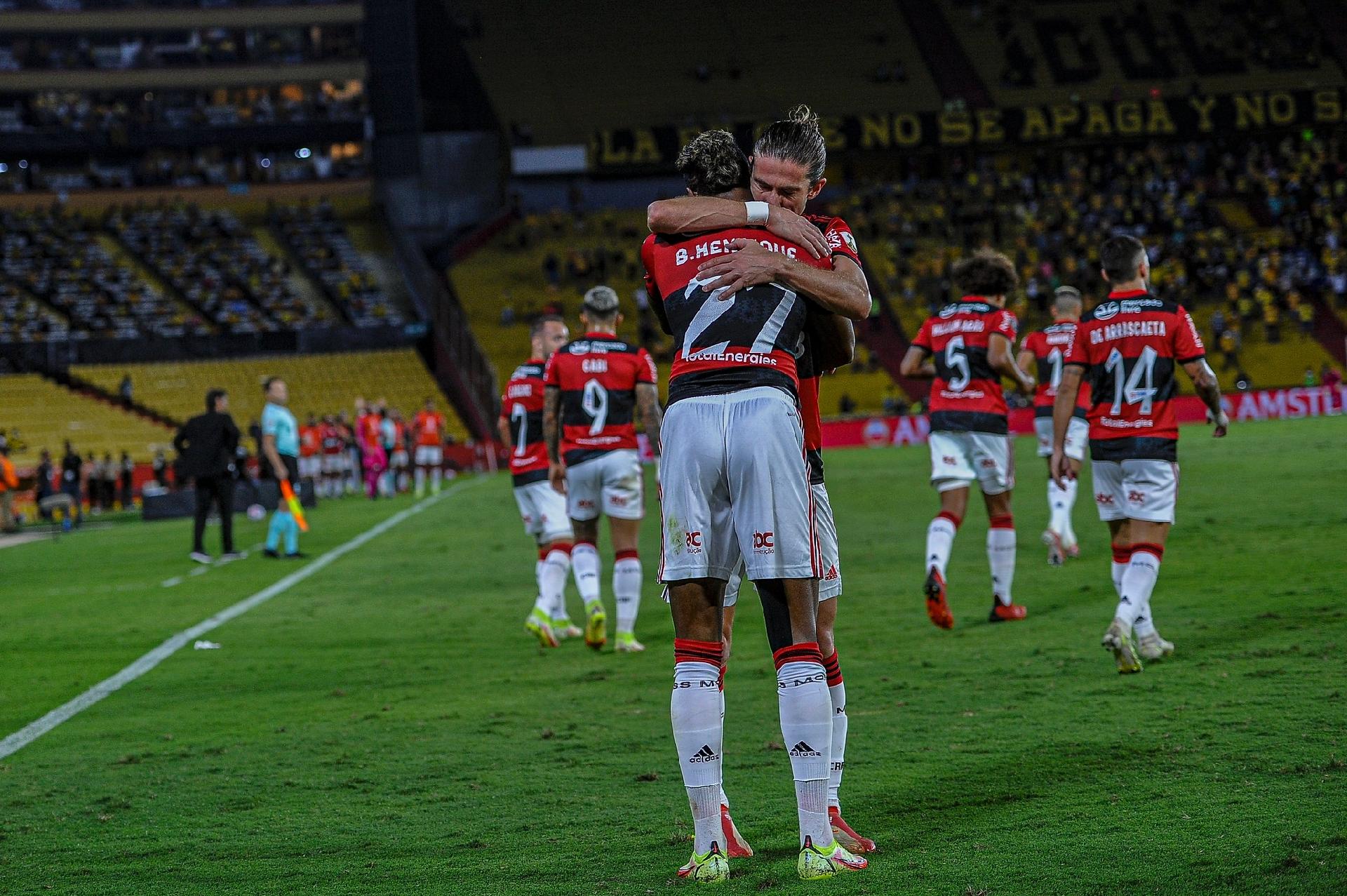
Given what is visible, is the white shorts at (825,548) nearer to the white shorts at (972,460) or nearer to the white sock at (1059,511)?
the white shorts at (972,460)

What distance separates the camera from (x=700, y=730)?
14.7 feet

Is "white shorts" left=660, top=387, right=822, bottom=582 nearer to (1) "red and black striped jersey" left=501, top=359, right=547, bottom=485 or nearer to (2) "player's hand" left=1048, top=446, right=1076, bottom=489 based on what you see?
(2) "player's hand" left=1048, top=446, right=1076, bottom=489

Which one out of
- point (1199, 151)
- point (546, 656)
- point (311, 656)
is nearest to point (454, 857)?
point (546, 656)

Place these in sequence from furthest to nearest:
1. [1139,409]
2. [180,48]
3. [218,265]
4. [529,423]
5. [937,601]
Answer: [180,48] < [218,265] < [529,423] < [937,601] < [1139,409]

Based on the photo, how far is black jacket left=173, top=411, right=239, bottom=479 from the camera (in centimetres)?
1862

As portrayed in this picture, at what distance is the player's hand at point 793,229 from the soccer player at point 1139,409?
12.7 ft

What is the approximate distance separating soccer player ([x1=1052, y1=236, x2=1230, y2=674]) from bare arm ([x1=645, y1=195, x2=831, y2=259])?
3.89 m

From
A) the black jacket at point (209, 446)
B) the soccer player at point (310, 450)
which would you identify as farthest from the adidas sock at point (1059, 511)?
the soccer player at point (310, 450)

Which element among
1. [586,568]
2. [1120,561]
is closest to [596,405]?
[586,568]

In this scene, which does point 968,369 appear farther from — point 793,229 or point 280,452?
point 280,452

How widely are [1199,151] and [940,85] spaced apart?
437 inches

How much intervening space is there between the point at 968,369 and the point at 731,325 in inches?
230

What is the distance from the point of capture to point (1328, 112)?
55469 mm

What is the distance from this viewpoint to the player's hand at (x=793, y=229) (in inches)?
176
